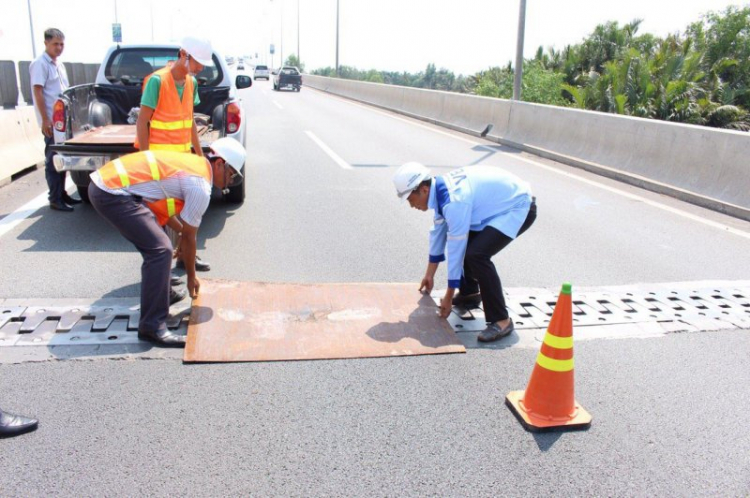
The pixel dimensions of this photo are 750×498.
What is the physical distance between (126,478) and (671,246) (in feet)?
19.3

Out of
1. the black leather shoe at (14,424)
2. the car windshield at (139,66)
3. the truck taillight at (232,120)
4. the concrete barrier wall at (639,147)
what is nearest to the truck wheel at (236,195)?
the truck taillight at (232,120)

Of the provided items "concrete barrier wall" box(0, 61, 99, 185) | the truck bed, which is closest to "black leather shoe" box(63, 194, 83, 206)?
the truck bed

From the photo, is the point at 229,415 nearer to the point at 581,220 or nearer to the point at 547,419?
the point at 547,419

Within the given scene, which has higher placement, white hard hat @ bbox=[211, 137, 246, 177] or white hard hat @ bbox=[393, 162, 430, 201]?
white hard hat @ bbox=[211, 137, 246, 177]

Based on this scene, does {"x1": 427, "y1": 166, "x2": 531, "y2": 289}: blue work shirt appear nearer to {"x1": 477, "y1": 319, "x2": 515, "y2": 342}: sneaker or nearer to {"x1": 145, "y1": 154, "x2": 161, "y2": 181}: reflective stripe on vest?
{"x1": 477, "y1": 319, "x2": 515, "y2": 342}: sneaker

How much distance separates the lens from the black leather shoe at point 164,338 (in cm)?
419

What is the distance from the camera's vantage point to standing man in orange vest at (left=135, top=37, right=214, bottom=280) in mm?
5160

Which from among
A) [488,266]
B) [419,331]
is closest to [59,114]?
[419,331]

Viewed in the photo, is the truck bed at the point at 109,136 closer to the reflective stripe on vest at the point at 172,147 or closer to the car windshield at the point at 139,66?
the car windshield at the point at 139,66

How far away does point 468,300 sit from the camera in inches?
200

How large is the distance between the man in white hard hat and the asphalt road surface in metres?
0.46

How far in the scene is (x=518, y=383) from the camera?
3885 mm

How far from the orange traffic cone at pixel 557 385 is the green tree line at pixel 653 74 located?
15.8 metres

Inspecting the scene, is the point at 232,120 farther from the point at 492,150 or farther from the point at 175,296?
the point at 492,150
